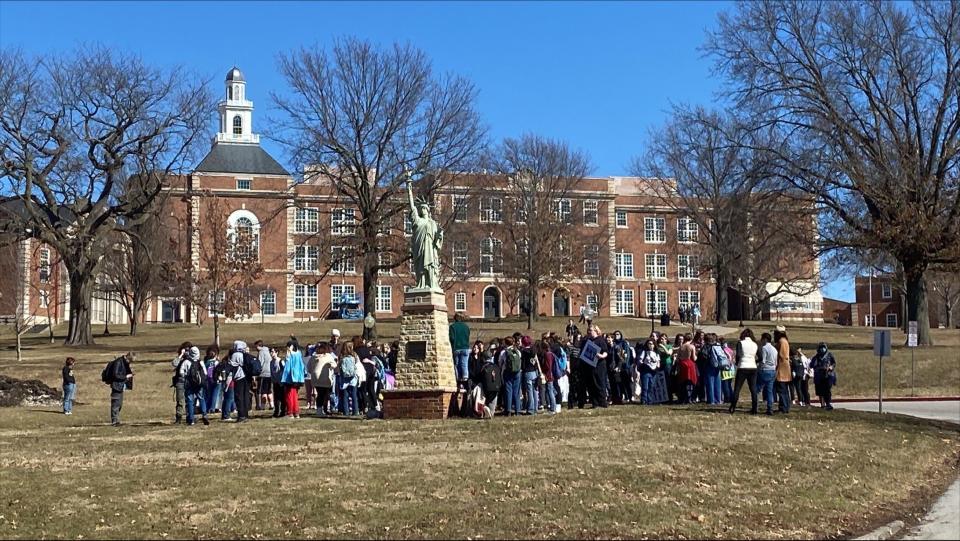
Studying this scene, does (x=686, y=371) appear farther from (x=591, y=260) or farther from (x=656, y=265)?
(x=656, y=265)

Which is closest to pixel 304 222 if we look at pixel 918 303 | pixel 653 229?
pixel 653 229

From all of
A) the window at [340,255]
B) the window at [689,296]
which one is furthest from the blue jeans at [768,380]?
the window at [689,296]

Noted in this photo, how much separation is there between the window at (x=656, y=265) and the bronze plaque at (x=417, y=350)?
70333 mm

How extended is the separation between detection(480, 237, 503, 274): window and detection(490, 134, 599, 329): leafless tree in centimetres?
65

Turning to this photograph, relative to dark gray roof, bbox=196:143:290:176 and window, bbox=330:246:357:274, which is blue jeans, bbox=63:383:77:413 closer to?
window, bbox=330:246:357:274

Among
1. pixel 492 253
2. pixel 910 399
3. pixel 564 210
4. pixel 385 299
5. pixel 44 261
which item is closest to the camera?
pixel 910 399

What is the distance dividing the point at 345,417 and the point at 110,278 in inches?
1732

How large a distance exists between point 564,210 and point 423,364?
49638 millimetres

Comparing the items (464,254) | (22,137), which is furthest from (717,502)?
(464,254)

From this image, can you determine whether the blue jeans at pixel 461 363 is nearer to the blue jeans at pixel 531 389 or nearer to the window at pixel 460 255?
the blue jeans at pixel 531 389

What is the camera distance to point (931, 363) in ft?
111

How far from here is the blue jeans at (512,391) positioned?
19938 millimetres

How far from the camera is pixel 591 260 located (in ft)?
222

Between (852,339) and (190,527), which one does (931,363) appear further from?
(190,527)
